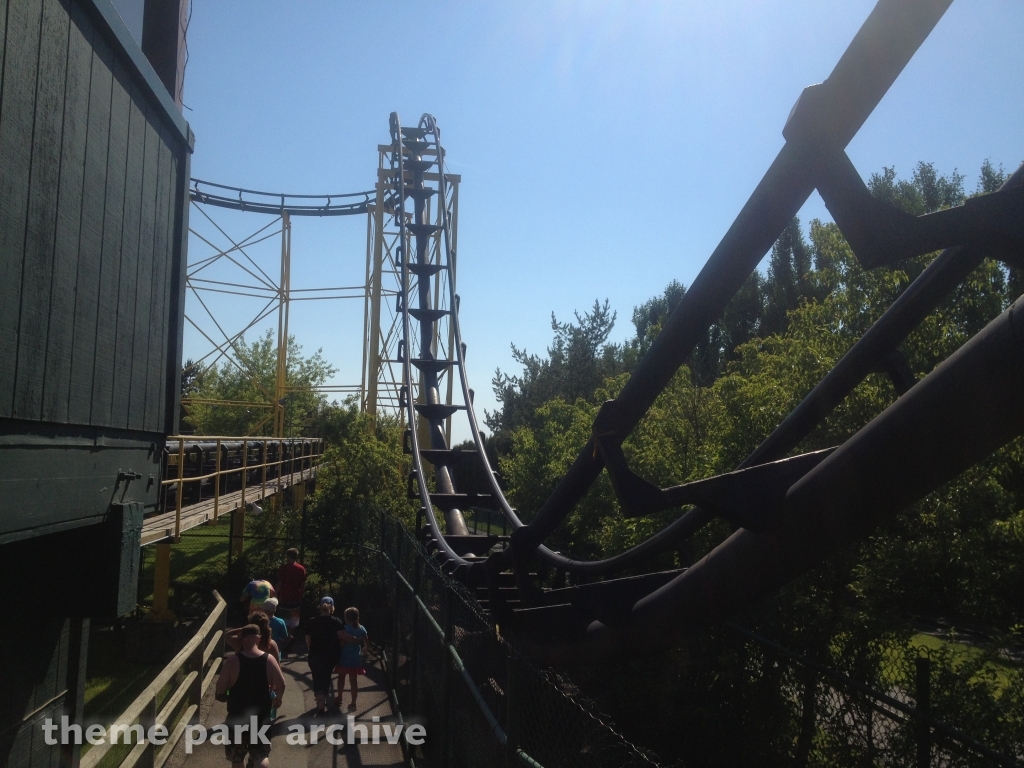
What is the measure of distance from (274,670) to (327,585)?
752cm

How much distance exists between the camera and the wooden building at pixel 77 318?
2.83 m

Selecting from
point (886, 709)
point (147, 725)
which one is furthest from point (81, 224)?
point (886, 709)

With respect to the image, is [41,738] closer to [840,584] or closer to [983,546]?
[840,584]

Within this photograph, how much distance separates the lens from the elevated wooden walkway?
862 centimetres

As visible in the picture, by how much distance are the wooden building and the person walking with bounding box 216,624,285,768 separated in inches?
47.2

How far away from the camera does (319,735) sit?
673cm

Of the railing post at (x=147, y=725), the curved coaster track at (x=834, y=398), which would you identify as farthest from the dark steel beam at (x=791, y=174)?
the railing post at (x=147, y=725)

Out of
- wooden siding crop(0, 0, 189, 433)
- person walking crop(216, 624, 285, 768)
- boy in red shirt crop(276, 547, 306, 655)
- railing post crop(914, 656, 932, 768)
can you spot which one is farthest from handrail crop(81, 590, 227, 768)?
railing post crop(914, 656, 932, 768)

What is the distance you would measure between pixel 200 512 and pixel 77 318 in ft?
25.9

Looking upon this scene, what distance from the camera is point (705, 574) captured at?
122 inches

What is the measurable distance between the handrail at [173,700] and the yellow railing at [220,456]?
1.15m

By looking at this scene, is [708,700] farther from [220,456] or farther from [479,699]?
[220,456]

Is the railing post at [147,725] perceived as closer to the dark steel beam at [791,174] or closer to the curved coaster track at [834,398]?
the curved coaster track at [834,398]

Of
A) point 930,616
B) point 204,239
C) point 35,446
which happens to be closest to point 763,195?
point 35,446
